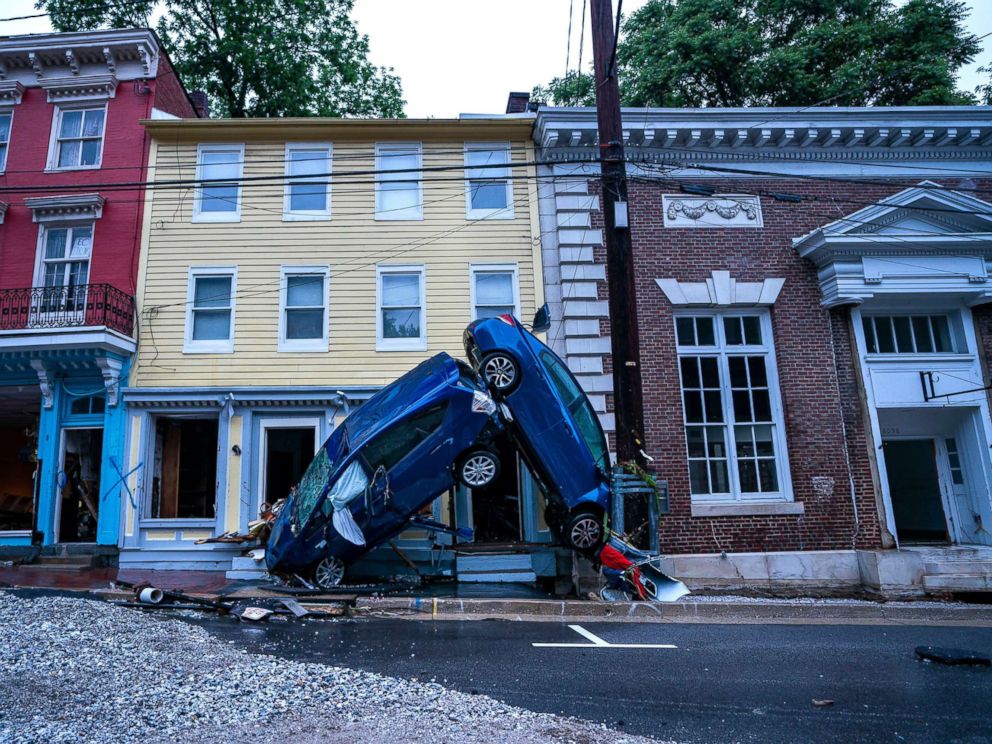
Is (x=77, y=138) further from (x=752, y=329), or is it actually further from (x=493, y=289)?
(x=752, y=329)

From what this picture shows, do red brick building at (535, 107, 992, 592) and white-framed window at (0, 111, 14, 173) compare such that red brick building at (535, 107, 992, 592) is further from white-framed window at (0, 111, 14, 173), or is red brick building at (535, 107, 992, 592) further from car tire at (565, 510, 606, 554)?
white-framed window at (0, 111, 14, 173)

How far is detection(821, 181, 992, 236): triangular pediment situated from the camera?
40.5ft

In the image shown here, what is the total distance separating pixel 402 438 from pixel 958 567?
9347 mm

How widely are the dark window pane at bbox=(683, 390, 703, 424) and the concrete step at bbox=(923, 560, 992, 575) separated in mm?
4345

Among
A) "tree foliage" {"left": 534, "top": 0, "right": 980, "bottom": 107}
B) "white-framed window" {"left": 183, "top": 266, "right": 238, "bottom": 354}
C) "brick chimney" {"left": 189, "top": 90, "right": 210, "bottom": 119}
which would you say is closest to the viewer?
"white-framed window" {"left": 183, "top": 266, "right": 238, "bottom": 354}

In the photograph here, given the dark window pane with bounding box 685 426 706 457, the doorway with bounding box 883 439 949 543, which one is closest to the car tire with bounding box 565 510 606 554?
the dark window pane with bounding box 685 426 706 457

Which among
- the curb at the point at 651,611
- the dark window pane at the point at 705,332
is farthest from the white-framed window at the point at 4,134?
the dark window pane at the point at 705,332

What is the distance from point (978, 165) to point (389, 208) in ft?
41.1

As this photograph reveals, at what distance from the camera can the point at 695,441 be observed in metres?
12.1

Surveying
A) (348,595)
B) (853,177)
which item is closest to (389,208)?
(348,595)

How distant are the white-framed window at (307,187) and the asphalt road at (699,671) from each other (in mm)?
8831

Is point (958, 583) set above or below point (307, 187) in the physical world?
below

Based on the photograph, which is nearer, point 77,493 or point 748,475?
point 748,475

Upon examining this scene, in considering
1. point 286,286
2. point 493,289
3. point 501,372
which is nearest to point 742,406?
point 493,289
